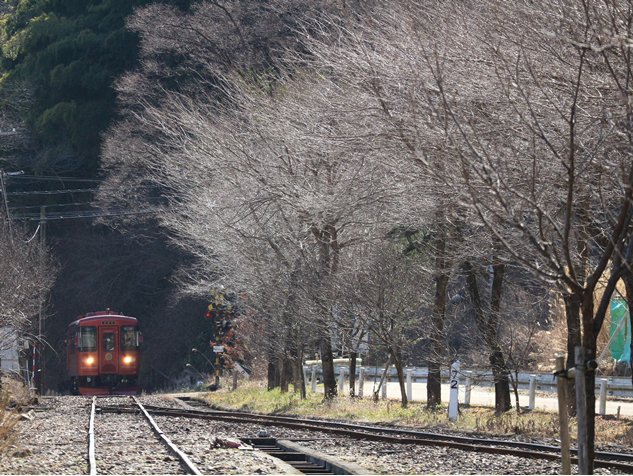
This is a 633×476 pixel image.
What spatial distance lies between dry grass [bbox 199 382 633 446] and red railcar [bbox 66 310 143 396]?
941 cm

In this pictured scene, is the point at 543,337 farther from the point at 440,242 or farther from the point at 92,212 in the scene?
the point at 92,212

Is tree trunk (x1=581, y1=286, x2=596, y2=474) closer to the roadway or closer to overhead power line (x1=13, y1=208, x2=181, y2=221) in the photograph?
the roadway

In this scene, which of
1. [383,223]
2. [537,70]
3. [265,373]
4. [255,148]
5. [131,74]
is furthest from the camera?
[131,74]

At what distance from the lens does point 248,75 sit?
24156 millimetres

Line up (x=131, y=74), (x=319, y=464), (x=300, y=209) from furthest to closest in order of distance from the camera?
(x=131, y=74)
(x=300, y=209)
(x=319, y=464)

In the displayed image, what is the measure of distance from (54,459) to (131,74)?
32.8m

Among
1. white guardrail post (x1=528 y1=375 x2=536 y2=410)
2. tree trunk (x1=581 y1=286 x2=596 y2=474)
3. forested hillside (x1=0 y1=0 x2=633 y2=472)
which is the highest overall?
forested hillside (x1=0 y1=0 x2=633 y2=472)

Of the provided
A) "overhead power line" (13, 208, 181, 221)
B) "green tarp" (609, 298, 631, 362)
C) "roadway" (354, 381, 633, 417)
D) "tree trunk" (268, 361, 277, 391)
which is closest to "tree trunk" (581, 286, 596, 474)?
"roadway" (354, 381, 633, 417)

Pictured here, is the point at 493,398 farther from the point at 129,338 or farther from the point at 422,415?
the point at 129,338

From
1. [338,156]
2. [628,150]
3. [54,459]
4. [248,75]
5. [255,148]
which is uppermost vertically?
[248,75]

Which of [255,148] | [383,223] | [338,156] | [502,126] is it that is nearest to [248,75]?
[255,148]

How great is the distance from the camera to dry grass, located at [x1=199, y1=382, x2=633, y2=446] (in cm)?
1416

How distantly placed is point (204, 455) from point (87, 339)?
25206mm

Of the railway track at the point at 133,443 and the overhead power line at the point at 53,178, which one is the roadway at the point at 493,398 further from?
the overhead power line at the point at 53,178
